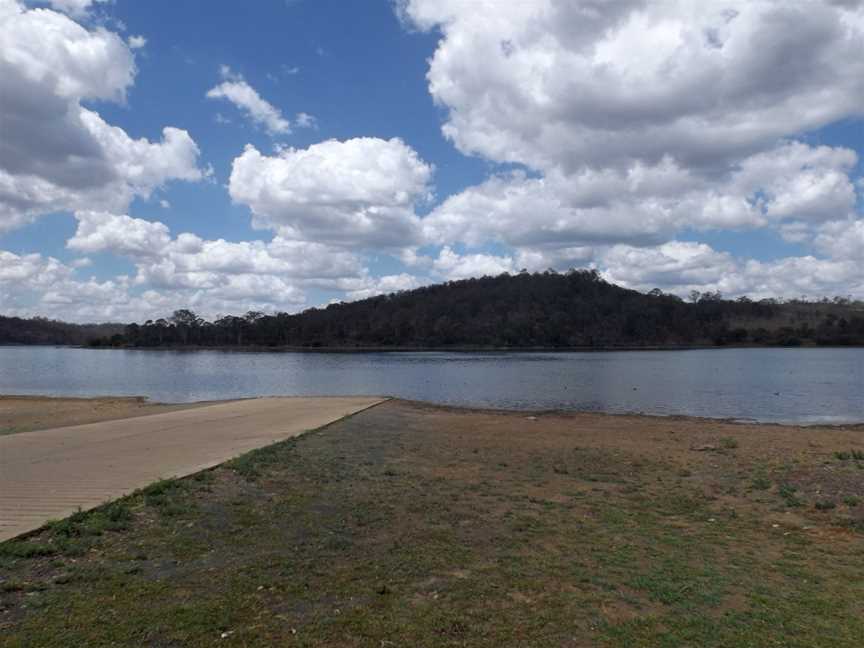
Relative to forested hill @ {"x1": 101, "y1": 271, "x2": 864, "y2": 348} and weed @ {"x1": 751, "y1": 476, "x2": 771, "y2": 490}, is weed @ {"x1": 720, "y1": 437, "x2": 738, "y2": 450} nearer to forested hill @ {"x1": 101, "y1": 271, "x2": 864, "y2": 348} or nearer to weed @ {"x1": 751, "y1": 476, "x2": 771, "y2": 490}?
weed @ {"x1": 751, "y1": 476, "x2": 771, "y2": 490}

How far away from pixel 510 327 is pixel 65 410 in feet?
451

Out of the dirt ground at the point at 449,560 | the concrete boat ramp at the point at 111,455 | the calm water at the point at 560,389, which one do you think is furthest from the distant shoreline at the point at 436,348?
the dirt ground at the point at 449,560

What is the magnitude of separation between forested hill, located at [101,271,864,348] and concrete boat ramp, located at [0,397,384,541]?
136 m

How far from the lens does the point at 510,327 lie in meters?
160

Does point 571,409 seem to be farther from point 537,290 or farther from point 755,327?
point 755,327

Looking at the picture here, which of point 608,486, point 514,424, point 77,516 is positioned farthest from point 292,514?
point 514,424

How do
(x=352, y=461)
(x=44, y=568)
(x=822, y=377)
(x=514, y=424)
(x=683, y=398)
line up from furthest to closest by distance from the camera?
(x=822, y=377)
(x=683, y=398)
(x=514, y=424)
(x=352, y=461)
(x=44, y=568)

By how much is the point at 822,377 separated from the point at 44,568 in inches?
2317

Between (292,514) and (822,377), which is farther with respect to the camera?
(822,377)

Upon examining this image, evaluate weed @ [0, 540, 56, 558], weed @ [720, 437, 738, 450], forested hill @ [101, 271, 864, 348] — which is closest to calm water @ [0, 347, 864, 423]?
weed @ [720, 437, 738, 450]

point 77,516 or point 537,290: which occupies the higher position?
point 537,290

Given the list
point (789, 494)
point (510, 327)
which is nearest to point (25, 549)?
point (789, 494)

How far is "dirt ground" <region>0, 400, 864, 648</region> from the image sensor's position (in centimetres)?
440

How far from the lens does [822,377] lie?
51.5 meters
